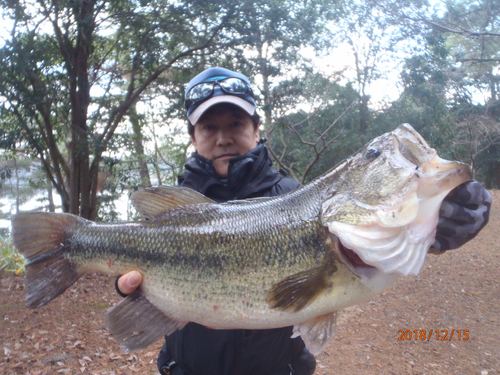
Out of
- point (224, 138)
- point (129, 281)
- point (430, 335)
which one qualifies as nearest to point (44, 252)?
point (129, 281)

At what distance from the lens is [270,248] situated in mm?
1808

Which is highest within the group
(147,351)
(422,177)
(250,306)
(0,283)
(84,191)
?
(84,191)

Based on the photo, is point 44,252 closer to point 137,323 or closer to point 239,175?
point 137,323

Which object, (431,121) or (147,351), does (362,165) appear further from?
(431,121)

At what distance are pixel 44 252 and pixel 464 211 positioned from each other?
2.35 metres

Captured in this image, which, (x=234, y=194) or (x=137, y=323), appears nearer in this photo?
(x=137, y=323)


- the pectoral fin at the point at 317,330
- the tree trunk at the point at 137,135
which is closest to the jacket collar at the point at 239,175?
the pectoral fin at the point at 317,330

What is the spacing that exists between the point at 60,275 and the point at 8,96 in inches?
251

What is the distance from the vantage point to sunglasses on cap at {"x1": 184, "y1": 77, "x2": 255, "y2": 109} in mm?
2455

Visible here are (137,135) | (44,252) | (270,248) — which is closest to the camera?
(270,248)

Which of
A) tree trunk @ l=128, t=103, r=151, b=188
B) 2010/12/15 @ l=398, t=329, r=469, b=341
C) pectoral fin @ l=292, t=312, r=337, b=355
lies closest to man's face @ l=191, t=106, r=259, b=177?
pectoral fin @ l=292, t=312, r=337, b=355

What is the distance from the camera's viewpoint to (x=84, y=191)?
872cm

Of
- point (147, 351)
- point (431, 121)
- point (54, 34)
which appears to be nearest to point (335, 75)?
point (431, 121)

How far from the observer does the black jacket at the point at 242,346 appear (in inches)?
78.4
